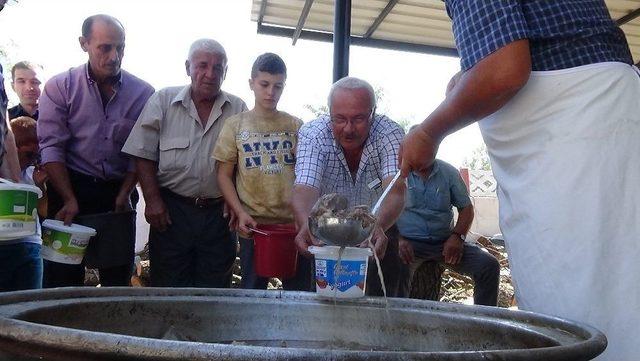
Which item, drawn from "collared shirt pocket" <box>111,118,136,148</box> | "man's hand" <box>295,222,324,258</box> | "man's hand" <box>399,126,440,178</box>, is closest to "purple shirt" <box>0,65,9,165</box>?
"collared shirt pocket" <box>111,118,136,148</box>

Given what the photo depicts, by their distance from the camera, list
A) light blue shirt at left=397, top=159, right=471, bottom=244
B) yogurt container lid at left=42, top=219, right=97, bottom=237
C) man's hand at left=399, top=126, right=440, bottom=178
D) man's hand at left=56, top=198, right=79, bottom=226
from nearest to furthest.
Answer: man's hand at left=399, top=126, right=440, bottom=178, yogurt container lid at left=42, top=219, right=97, bottom=237, man's hand at left=56, top=198, right=79, bottom=226, light blue shirt at left=397, top=159, right=471, bottom=244

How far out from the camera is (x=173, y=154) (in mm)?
3789

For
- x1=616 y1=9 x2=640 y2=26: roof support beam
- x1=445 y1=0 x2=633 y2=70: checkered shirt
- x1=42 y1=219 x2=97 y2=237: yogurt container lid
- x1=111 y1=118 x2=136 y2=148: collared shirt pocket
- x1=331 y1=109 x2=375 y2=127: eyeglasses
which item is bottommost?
x1=42 y1=219 x2=97 y2=237: yogurt container lid

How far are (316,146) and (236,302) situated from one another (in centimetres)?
137

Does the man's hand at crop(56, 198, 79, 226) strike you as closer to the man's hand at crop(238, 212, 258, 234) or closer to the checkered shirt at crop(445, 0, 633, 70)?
the man's hand at crop(238, 212, 258, 234)

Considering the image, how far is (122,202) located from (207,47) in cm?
100

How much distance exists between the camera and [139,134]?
373 centimetres

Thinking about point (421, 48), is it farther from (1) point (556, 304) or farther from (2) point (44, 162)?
(1) point (556, 304)

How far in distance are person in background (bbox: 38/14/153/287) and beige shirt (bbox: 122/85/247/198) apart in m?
0.16

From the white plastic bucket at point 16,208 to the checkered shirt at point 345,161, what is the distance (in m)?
1.17

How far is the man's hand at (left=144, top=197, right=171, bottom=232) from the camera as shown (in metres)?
3.73

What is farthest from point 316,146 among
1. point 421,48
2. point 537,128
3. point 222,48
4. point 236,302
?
point 421,48

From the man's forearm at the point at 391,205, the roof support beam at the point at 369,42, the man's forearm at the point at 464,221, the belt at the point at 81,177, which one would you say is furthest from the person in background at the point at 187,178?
the roof support beam at the point at 369,42

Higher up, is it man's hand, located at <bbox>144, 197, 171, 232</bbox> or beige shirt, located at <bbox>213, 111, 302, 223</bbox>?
beige shirt, located at <bbox>213, 111, 302, 223</bbox>
